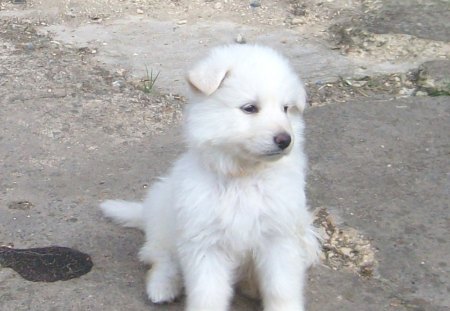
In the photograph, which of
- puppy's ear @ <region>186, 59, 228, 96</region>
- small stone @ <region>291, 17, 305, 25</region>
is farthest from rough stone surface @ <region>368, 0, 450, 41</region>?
puppy's ear @ <region>186, 59, 228, 96</region>

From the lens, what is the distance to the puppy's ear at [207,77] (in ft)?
9.65

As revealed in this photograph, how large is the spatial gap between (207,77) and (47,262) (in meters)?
1.21

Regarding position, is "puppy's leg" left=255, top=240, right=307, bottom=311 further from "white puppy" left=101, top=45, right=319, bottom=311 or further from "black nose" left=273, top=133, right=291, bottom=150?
"black nose" left=273, top=133, right=291, bottom=150

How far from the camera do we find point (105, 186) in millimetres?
4285

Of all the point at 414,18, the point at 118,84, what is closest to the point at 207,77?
the point at 118,84

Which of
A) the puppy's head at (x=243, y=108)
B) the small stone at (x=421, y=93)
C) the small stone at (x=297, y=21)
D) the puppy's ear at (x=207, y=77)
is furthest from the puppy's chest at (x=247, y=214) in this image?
the small stone at (x=297, y=21)

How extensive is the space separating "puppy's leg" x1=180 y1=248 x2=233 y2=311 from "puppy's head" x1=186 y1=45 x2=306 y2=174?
38cm

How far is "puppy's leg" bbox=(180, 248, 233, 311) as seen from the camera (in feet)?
9.92

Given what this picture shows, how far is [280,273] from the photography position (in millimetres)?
3029

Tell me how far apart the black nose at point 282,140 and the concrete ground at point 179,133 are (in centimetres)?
79

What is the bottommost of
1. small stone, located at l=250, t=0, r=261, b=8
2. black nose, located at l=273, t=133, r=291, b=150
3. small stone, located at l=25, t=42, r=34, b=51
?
small stone, located at l=25, t=42, r=34, b=51

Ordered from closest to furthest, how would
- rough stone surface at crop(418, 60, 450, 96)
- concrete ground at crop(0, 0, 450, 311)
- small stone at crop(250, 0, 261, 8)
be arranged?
1. concrete ground at crop(0, 0, 450, 311)
2. rough stone surface at crop(418, 60, 450, 96)
3. small stone at crop(250, 0, 261, 8)

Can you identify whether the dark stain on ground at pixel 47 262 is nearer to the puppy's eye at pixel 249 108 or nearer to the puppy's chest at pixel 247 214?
the puppy's chest at pixel 247 214

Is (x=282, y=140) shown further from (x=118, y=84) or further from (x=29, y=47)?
(x=29, y=47)
